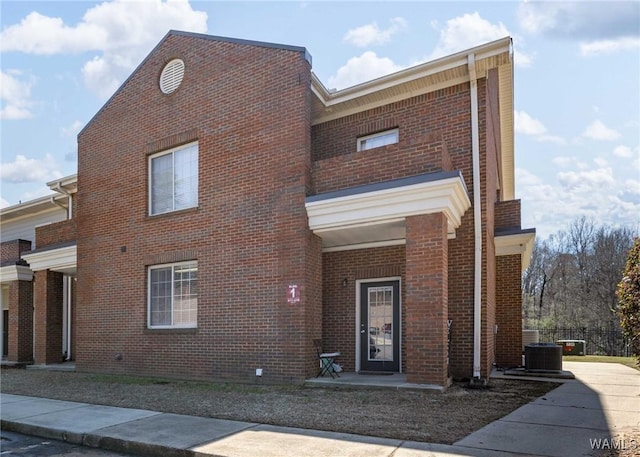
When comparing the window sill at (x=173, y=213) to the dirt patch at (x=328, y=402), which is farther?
the window sill at (x=173, y=213)

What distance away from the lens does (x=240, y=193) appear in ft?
36.4

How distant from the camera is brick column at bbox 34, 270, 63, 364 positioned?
15.5 meters

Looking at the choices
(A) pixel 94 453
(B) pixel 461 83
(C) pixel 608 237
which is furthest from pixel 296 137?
(C) pixel 608 237

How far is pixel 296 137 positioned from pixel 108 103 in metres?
6.81

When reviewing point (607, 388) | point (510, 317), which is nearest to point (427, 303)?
point (607, 388)

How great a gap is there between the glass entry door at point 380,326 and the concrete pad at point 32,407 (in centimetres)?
586

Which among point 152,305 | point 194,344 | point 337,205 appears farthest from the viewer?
point 152,305

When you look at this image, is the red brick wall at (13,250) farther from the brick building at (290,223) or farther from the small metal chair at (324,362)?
the small metal chair at (324,362)

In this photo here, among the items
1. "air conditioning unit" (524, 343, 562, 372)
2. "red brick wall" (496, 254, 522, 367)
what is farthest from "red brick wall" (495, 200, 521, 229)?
"air conditioning unit" (524, 343, 562, 372)

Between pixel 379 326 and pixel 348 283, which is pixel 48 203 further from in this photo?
pixel 379 326

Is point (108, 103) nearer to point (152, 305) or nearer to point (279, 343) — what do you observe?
point (152, 305)

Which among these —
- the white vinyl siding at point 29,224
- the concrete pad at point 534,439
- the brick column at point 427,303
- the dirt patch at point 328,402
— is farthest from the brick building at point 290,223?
the white vinyl siding at point 29,224

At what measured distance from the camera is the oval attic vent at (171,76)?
41.7 feet

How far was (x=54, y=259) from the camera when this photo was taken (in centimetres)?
1534
